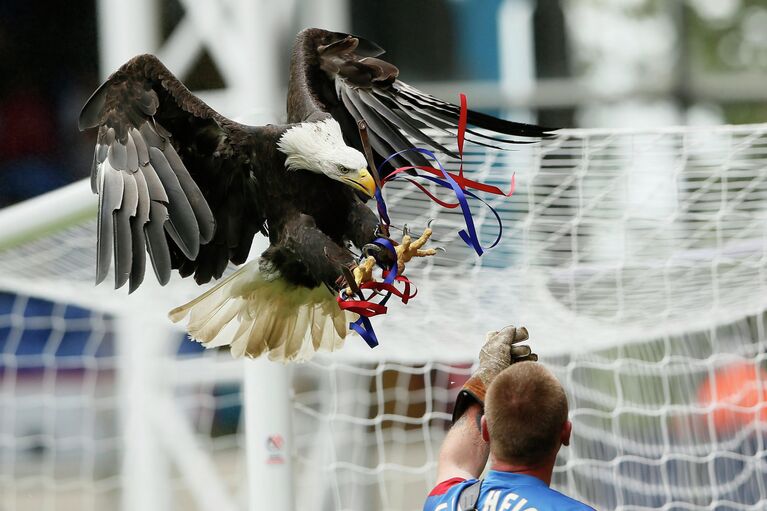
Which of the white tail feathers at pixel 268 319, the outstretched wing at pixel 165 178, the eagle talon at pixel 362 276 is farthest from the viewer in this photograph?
the white tail feathers at pixel 268 319

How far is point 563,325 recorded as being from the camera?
3.09 m

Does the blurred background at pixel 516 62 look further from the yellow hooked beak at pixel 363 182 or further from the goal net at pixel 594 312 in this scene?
the yellow hooked beak at pixel 363 182

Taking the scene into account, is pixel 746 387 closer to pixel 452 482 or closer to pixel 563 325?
pixel 563 325

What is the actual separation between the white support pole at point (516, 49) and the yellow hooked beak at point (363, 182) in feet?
19.2

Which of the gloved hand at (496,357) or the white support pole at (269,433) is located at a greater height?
the gloved hand at (496,357)

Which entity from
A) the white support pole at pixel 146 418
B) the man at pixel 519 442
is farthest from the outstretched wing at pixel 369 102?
the white support pole at pixel 146 418

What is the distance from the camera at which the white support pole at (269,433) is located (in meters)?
2.61

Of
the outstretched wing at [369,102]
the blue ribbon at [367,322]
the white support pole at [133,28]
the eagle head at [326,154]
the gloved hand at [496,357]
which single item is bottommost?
the gloved hand at [496,357]

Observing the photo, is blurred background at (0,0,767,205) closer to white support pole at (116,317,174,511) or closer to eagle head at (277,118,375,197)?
white support pole at (116,317,174,511)

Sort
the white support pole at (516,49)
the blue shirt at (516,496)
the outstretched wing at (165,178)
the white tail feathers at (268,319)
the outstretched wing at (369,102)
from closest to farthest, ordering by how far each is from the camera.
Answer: the blue shirt at (516,496)
the outstretched wing at (165,178)
the outstretched wing at (369,102)
the white tail feathers at (268,319)
the white support pole at (516,49)

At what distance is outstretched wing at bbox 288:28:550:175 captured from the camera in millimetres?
1848

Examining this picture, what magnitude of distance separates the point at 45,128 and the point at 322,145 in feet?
20.5

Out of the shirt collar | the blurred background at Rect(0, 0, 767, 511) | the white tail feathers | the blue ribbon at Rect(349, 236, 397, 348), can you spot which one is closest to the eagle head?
the blue ribbon at Rect(349, 236, 397, 348)

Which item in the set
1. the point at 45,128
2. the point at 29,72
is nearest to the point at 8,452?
the point at 45,128
